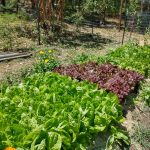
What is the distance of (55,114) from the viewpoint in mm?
4887

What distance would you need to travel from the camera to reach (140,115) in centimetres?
700

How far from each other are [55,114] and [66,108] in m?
0.34

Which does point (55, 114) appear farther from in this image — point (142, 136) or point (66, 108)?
point (142, 136)

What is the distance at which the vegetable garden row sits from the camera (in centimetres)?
434

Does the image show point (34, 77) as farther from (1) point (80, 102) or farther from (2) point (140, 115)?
(2) point (140, 115)

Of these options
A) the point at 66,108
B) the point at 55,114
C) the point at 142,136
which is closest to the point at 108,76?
the point at 142,136

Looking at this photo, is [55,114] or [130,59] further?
[130,59]

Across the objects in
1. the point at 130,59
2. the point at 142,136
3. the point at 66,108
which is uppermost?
the point at 66,108

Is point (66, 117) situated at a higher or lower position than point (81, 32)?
higher

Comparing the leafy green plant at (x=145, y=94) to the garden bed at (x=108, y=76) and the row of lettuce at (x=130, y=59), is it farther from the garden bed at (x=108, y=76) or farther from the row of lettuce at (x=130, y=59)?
the row of lettuce at (x=130, y=59)

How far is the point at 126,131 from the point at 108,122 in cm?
67

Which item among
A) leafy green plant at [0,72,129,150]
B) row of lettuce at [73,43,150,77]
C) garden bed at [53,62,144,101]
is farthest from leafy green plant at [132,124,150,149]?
row of lettuce at [73,43,150,77]

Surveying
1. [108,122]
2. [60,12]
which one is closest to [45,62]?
[108,122]

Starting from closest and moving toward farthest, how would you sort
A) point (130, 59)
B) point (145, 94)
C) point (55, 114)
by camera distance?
point (55, 114)
point (145, 94)
point (130, 59)
